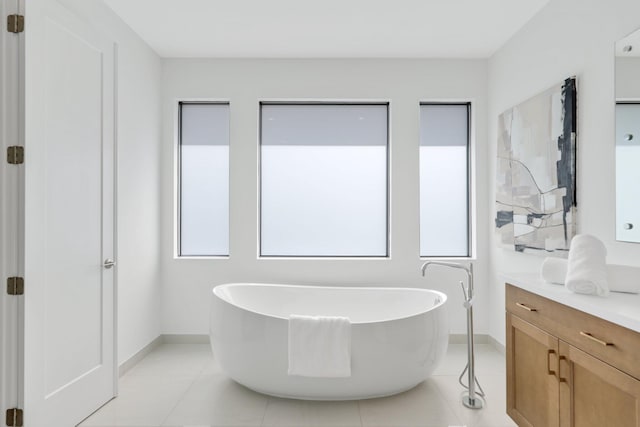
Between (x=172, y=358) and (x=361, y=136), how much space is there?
258 centimetres

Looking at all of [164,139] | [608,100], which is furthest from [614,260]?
[164,139]

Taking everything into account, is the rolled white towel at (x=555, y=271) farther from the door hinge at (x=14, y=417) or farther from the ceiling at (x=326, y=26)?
the door hinge at (x=14, y=417)

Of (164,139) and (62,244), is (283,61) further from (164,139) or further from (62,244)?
(62,244)

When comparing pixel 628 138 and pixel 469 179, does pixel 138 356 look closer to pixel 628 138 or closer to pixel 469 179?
pixel 469 179

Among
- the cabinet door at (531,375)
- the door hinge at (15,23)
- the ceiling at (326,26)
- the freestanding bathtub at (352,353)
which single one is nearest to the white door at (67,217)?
the door hinge at (15,23)

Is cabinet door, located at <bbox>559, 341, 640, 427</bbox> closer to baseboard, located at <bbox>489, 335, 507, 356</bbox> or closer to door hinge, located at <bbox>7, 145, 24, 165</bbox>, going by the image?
baseboard, located at <bbox>489, 335, 507, 356</bbox>

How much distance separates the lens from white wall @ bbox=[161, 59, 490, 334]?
3.54 m

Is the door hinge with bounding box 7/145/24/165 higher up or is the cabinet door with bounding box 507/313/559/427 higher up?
the door hinge with bounding box 7/145/24/165

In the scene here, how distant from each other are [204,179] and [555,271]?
296 centimetres

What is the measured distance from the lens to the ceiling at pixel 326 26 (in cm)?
267

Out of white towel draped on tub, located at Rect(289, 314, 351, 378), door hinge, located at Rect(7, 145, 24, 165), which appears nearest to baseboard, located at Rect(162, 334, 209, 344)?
white towel draped on tub, located at Rect(289, 314, 351, 378)

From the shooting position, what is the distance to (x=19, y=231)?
1.80 meters

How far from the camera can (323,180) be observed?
3.73m

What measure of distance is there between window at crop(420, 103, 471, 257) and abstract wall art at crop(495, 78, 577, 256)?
457mm
